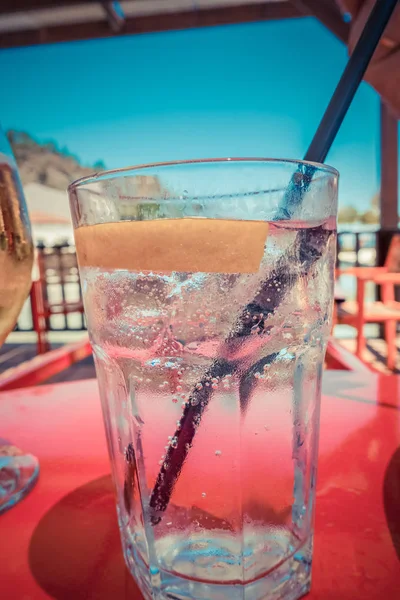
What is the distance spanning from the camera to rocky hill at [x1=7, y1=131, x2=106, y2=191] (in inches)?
274

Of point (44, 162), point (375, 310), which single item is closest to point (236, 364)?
point (375, 310)

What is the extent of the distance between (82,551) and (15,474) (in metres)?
0.15

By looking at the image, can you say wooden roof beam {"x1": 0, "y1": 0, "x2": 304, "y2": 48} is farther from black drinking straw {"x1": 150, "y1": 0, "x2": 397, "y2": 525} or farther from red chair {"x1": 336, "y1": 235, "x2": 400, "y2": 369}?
black drinking straw {"x1": 150, "y1": 0, "x2": 397, "y2": 525}

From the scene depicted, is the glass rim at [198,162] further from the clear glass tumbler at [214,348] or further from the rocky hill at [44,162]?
the rocky hill at [44,162]

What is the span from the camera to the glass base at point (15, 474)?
368 millimetres

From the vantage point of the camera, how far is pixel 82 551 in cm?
30

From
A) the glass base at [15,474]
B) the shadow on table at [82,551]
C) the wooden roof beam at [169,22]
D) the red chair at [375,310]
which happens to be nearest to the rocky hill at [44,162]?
the wooden roof beam at [169,22]

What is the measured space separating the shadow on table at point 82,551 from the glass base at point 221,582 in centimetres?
1

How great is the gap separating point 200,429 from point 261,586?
11 cm

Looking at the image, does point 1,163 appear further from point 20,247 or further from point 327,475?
point 327,475

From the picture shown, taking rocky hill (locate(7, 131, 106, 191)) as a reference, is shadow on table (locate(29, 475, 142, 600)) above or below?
below

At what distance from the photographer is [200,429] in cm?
27

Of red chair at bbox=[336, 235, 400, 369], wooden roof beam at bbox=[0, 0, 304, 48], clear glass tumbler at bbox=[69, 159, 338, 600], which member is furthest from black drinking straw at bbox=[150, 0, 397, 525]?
wooden roof beam at bbox=[0, 0, 304, 48]

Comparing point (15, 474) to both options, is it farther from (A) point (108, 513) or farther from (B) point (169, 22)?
(B) point (169, 22)
